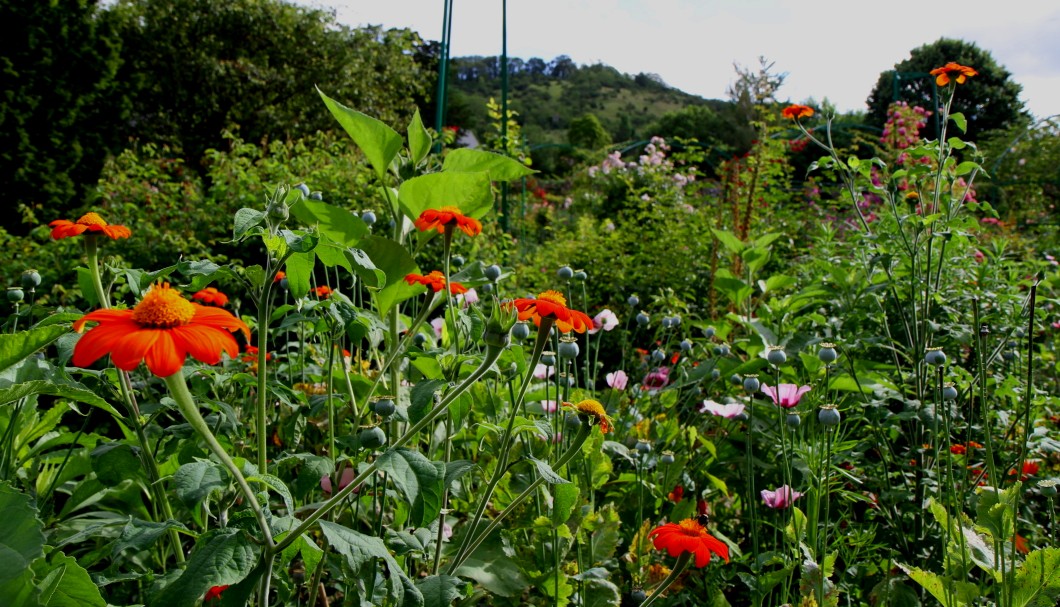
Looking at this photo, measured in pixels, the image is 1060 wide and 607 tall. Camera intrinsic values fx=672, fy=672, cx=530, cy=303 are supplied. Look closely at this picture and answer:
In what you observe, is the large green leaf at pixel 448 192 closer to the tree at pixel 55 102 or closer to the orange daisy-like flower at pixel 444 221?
the orange daisy-like flower at pixel 444 221

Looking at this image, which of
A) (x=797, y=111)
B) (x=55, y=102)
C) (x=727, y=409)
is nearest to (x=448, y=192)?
(x=727, y=409)

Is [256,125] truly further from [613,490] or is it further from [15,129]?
[613,490]

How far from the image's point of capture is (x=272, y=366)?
6.30 ft

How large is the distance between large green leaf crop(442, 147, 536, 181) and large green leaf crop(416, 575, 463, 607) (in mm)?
790

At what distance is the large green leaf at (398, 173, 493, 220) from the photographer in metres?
1.24

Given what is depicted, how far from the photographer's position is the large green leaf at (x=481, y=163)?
4.50ft

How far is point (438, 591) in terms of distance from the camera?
89 cm

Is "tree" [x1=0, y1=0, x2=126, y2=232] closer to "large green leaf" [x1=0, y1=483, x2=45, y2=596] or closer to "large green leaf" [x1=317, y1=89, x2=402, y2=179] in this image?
"large green leaf" [x1=317, y1=89, x2=402, y2=179]

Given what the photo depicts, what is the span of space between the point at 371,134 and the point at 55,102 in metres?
7.38

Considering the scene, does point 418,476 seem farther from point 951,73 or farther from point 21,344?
point 951,73

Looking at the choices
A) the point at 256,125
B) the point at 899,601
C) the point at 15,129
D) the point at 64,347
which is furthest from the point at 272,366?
the point at 256,125

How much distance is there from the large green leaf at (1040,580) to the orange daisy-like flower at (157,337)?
1157mm

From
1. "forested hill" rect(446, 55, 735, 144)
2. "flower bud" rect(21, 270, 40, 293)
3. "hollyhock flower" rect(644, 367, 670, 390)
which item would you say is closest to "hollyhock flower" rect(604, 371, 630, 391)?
"hollyhock flower" rect(644, 367, 670, 390)

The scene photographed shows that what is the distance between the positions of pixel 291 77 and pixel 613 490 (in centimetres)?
1165
